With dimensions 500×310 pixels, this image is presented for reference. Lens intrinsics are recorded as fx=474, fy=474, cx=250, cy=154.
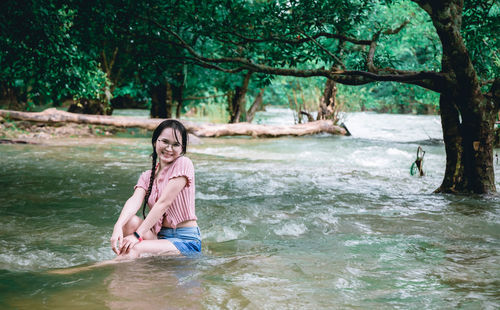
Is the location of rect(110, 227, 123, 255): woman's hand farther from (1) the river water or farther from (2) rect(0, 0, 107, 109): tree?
(2) rect(0, 0, 107, 109): tree

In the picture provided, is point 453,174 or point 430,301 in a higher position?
point 453,174

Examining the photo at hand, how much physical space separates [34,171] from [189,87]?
423 inches

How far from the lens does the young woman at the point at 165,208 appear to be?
3.86m

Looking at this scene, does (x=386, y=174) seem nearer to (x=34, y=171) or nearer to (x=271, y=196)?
(x=271, y=196)

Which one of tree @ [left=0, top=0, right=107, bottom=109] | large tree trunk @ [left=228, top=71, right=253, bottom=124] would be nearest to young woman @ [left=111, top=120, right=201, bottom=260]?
tree @ [left=0, top=0, right=107, bottom=109]

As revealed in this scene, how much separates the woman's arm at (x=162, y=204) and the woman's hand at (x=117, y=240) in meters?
0.17

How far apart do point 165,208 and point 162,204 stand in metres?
0.05

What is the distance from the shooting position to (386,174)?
34.3 feet

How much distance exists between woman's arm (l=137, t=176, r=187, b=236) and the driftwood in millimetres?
13320

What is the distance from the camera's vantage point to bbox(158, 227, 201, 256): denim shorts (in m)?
4.05

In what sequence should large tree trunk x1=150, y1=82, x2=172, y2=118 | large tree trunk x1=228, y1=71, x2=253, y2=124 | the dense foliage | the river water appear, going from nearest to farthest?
1. the river water
2. the dense foliage
3. large tree trunk x1=150, y1=82, x2=172, y2=118
4. large tree trunk x1=228, y1=71, x2=253, y2=124

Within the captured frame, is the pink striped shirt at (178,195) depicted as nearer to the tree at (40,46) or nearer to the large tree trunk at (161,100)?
the tree at (40,46)

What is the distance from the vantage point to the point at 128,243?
3.77m

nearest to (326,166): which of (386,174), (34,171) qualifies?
(386,174)
